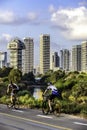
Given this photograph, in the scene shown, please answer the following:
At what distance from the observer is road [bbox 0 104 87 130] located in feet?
52.1

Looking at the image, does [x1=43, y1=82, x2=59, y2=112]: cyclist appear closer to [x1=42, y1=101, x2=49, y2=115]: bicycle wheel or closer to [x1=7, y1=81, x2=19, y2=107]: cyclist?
[x1=42, y1=101, x2=49, y2=115]: bicycle wheel

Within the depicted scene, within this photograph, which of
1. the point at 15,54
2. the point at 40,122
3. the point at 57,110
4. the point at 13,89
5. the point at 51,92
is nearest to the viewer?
the point at 40,122

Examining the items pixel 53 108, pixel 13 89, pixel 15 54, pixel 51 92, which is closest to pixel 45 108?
pixel 53 108

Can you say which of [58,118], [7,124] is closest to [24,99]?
[58,118]

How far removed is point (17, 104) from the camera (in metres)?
25.3

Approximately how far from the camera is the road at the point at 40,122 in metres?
15.9

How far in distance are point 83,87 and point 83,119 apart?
10.1m

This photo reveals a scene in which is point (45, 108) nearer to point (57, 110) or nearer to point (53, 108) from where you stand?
point (53, 108)

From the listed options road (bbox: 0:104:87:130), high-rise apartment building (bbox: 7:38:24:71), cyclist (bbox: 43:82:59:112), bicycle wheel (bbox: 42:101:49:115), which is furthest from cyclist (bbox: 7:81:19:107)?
high-rise apartment building (bbox: 7:38:24:71)

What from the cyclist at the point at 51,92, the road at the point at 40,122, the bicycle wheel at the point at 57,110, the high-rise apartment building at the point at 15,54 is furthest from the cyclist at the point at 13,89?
the high-rise apartment building at the point at 15,54

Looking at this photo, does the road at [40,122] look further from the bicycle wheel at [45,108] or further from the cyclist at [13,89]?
the cyclist at [13,89]

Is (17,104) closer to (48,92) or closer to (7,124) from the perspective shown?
(48,92)

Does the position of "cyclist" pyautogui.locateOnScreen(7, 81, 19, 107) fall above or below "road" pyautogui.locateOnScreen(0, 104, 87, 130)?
above

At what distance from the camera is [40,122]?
17.5 metres
